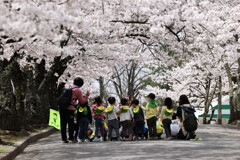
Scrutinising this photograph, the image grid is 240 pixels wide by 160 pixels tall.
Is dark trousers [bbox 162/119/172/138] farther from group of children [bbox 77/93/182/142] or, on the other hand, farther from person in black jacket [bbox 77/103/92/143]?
person in black jacket [bbox 77/103/92/143]

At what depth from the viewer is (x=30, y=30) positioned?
6203 mm

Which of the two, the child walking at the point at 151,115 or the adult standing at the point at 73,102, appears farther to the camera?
the child walking at the point at 151,115

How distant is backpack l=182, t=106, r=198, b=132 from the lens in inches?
533

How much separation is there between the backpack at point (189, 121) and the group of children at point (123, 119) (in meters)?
0.74

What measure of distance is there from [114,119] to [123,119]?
0.34 meters

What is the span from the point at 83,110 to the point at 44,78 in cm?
867

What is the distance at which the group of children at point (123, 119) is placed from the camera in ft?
43.6

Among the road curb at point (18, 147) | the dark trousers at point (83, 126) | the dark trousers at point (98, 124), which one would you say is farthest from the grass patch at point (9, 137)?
the dark trousers at point (98, 124)

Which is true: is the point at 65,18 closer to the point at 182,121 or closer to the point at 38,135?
the point at 182,121

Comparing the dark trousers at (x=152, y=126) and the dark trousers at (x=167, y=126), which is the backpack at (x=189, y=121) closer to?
the dark trousers at (x=167, y=126)

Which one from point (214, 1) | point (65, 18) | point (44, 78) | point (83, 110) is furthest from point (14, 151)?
point (214, 1)

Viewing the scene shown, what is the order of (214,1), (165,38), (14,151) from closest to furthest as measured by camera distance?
1. (14,151)
2. (165,38)
3. (214,1)

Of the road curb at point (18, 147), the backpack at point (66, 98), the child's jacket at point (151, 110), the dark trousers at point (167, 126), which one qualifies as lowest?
the road curb at point (18, 147)

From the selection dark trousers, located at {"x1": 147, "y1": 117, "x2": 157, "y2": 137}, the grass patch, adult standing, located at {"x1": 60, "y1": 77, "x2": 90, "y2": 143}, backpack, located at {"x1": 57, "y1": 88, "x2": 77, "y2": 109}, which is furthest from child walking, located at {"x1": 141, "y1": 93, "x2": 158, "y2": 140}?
the grass patch
